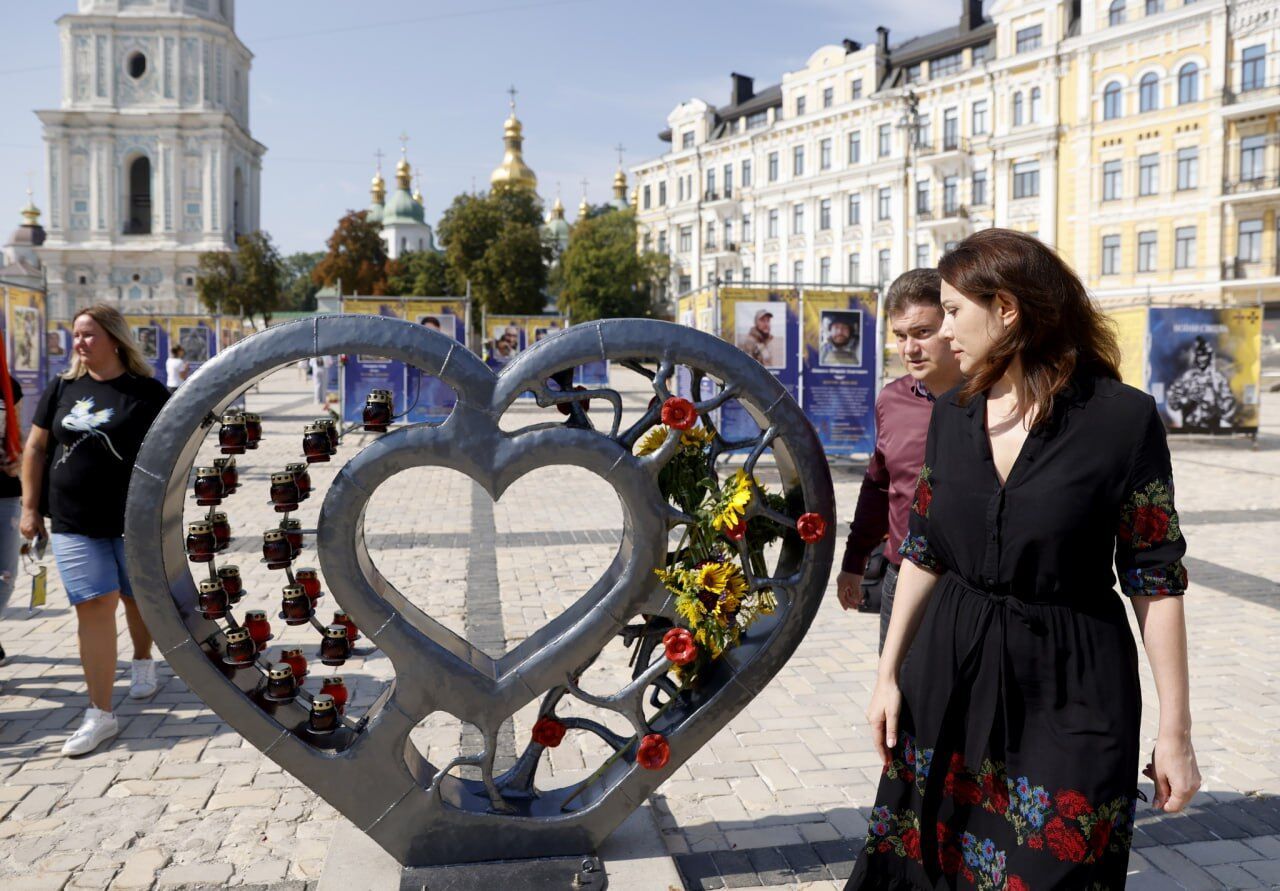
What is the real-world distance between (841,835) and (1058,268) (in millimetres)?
2451

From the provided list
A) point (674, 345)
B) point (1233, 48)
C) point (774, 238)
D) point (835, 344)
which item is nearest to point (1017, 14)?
point (1233, 48)

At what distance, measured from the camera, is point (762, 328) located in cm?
1450

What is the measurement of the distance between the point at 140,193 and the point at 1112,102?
6642 cm

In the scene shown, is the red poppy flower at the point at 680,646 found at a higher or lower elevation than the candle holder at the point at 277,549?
lower

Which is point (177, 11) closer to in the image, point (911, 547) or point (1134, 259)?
point (1134, 259)

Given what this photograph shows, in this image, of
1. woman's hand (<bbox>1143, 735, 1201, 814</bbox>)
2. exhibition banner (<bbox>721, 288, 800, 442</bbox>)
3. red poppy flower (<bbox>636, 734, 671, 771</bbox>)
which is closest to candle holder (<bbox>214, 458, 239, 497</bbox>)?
red poppy flower (<bbox>636, 734, 671, 771</bbox>)

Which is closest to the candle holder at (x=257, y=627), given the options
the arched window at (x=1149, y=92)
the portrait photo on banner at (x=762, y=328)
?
the portrait photo on banner at (x=762, y=328)

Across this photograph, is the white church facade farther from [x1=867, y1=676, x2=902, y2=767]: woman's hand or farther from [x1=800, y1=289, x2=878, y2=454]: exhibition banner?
[x1=867, y1=676, x2=902, y2=767]: woman's hand

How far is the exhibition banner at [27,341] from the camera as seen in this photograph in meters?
13.3

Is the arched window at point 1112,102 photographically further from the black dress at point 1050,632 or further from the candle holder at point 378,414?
the black dress at point 1050,632

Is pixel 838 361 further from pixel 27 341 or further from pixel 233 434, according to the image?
pixel 233 434

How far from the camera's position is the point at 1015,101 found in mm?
44531

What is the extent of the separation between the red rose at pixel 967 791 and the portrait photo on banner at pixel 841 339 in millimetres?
12395

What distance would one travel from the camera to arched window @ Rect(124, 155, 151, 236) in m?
76.9
